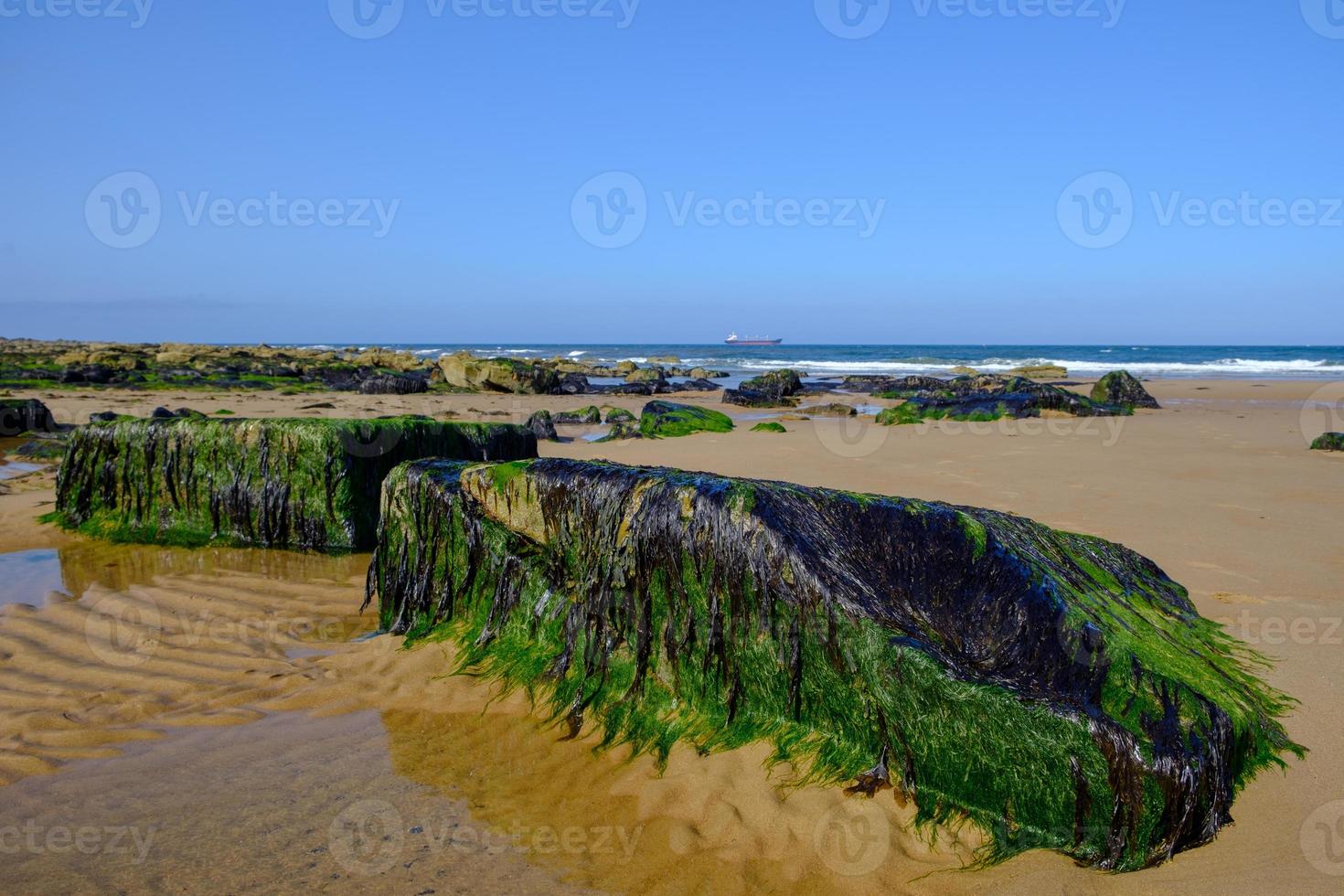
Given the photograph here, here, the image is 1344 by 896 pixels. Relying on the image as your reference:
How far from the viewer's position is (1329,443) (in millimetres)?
10141

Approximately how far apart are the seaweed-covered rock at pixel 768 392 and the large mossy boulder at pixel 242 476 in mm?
16903

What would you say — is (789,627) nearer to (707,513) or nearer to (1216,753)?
(707,513)

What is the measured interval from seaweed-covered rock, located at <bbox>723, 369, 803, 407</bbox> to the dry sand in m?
17.1

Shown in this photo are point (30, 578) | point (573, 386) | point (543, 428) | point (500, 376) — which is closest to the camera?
point (30, 578)

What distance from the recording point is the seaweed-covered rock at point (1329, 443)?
10055 millimetres

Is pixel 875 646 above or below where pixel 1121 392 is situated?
below

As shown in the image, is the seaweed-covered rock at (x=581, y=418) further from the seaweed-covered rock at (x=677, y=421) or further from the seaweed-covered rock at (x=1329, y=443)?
the seaweed-covered rock at (x=1329, y=443)

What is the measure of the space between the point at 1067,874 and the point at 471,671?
8.35ft

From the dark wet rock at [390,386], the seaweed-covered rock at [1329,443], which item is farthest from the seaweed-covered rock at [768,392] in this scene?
the seaweed-covered rock at [1329,443]

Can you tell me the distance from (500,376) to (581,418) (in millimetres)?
13318

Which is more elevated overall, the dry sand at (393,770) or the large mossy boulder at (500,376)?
the large mossy boulder at (500,376)

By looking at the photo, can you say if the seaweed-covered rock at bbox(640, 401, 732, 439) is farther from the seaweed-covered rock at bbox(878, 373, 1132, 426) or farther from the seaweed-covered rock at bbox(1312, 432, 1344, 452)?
the seaweed-covered rock at bbox(1312, 432, 1344, 452)

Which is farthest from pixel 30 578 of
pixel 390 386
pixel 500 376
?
pixel 500 376

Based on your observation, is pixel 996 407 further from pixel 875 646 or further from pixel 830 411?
pixel 875 646
